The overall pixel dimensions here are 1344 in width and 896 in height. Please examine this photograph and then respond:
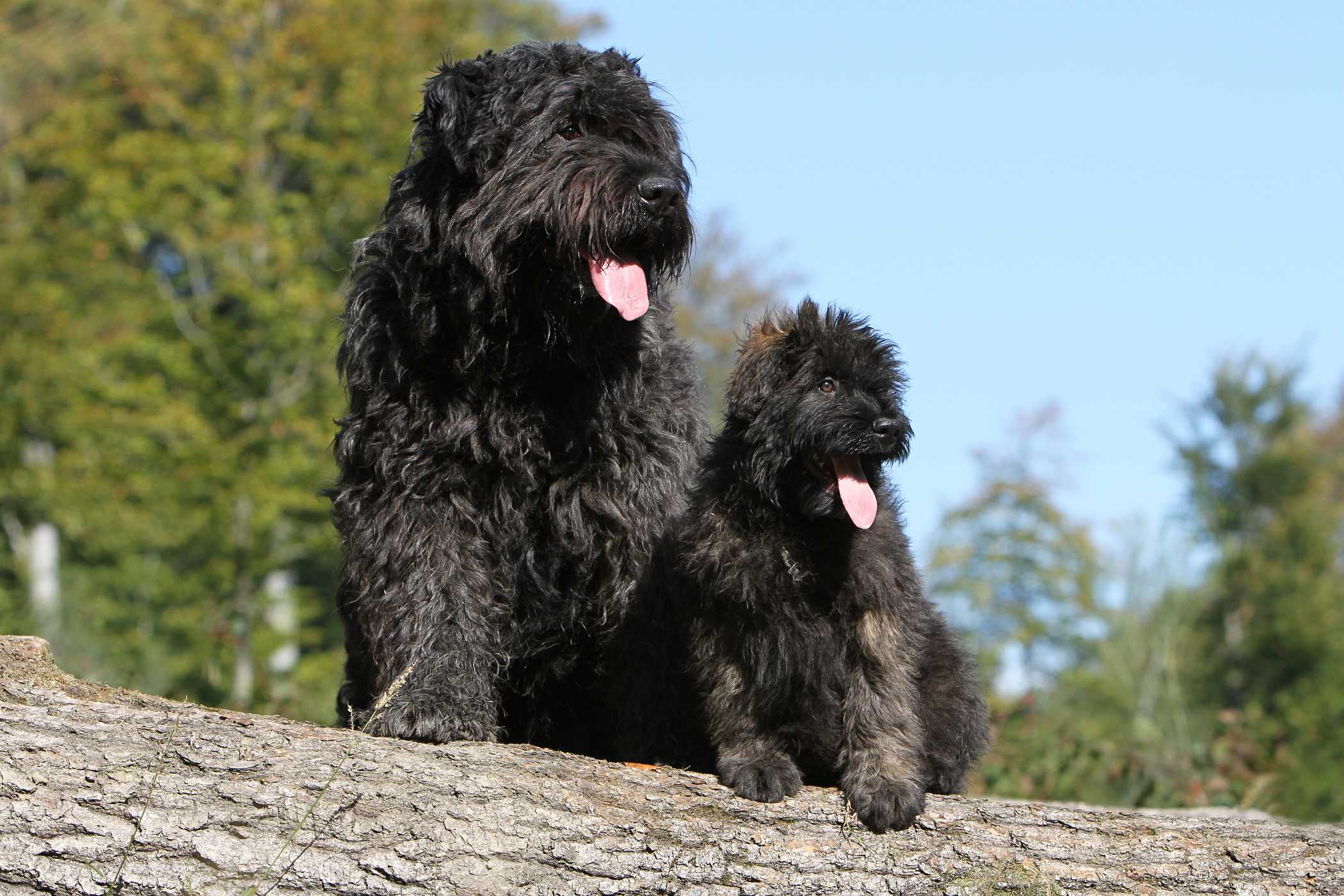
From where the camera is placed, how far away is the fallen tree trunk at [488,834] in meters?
3.89

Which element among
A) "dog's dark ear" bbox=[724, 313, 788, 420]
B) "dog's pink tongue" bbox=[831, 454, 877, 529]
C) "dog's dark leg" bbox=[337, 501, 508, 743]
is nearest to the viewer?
"dog's pink tongue" bbox=[831, 454, 877, 529]

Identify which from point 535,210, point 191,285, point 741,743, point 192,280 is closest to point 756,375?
point 535,210

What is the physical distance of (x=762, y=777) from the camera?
13.6 feet

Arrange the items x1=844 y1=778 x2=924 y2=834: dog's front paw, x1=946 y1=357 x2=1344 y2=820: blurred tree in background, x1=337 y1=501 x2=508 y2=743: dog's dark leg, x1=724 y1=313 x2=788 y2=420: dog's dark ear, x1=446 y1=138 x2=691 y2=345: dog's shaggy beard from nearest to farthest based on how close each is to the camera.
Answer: x1=844 y1=778 x2=924 y2=834: dog's front paw < x1=724 y1=313 x2=788 y2=420: dog's dark ear < x1=446 y1=138 x2=691 y2=345: dog's shaggy beard < x1=337 y1=501 x2=508 y2=743: dog's dark leg < x1=946 y1=357 x2=1344 y2=820: blurred tree in background

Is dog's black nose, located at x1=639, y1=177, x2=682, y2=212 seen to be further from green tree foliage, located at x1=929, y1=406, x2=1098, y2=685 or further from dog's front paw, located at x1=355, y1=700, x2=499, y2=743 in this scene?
green tree foliage, located at x1=929, y1=406, x2=1098, y2=685

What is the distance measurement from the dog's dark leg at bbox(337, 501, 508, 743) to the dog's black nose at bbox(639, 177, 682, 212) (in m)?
1.27

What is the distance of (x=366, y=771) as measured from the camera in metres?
4.12

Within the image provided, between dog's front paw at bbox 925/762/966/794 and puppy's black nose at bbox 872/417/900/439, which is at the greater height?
puppy's black nose at bbox 872/417/900/439

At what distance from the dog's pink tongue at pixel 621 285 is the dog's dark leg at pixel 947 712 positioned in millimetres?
1453

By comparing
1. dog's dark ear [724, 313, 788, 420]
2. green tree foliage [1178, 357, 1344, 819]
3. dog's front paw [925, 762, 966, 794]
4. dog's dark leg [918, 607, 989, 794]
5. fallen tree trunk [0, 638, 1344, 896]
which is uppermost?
green tree foliage [1178, 357, 1344, 819]

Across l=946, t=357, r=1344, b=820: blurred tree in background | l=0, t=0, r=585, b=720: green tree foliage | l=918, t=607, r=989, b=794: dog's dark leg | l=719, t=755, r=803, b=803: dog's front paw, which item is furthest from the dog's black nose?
l=0, t=0, r=585, b=720: green tree foliage

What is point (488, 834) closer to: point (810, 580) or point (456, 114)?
point (810, 580)

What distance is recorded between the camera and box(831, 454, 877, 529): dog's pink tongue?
13.5 feet

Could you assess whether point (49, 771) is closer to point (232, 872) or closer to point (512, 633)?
point (232, 872)
